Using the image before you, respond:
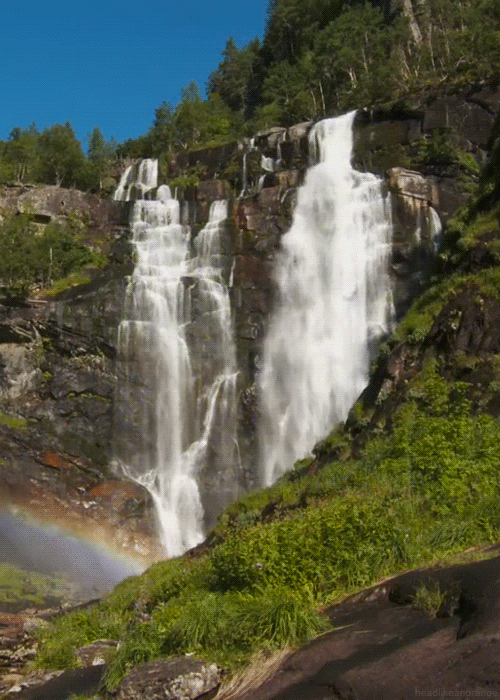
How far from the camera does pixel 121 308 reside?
33.9 metres

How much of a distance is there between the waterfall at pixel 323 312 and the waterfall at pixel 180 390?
1841mm

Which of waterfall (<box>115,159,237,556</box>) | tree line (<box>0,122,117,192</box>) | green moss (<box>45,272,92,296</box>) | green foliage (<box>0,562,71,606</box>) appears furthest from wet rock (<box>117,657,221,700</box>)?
tree line (<box>0,122,117,192</box>)

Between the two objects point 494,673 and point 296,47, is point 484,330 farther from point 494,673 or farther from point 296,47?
point 296,47

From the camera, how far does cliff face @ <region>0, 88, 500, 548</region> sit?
30812mm

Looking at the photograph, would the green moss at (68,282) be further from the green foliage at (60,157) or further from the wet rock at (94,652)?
the wet rock at (94,652)

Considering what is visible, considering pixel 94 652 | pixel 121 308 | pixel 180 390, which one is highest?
pixel 121 308

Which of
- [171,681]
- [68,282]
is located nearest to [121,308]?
[68,282]

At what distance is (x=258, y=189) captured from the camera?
130 ft

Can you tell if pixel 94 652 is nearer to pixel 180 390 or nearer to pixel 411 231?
pixel 180 390

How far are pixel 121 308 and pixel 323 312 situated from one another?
340 inches

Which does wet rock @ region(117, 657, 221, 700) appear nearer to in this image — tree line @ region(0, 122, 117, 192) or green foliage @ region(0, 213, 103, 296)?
green foliage @ region(0, 213, 103, 296)

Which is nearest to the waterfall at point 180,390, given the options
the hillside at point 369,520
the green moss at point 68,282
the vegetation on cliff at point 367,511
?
the green moss at point 68,282

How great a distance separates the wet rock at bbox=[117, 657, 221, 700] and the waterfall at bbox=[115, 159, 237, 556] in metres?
21.7

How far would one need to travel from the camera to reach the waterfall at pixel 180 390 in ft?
100
